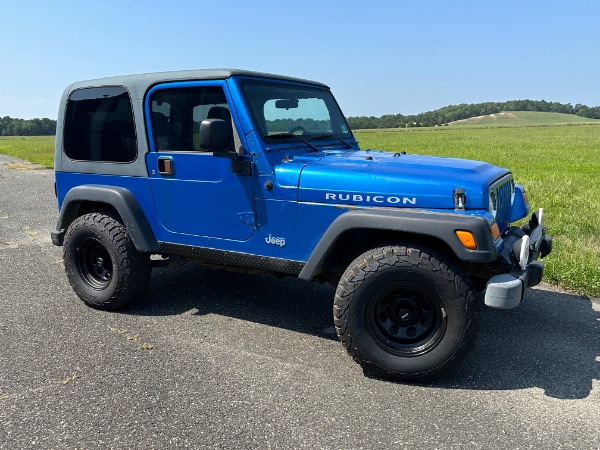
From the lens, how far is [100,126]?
4379 millimetres

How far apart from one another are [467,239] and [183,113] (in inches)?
94.3

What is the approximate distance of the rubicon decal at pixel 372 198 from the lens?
320 centimetres

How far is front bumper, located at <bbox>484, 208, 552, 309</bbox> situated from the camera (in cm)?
298

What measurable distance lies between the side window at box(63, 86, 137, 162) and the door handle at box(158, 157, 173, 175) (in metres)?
0.31

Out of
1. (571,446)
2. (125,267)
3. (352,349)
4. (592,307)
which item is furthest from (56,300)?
(592,307)

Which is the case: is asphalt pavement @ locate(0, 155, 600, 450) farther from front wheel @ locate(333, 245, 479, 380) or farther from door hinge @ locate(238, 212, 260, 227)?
door hinge @ locate(238, 212, 260, 227)

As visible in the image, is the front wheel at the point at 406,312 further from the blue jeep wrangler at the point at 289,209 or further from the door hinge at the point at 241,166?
the door hinge at the point at 241,166

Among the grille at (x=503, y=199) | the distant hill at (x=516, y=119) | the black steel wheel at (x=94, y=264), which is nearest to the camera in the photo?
the grille at (x=503, y=199)

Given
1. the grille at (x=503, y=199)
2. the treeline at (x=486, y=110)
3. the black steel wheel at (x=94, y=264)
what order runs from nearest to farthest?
1. the grille at (x=503, y=199)
2. the black steel wheel at (x=94, y=264)
3. the treeline at (x=486, y=110)

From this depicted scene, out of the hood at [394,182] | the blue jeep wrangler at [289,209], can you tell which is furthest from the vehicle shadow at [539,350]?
the hood at [394,182]

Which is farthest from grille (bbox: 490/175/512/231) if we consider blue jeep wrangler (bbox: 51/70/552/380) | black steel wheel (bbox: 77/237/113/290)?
black steel wheel (bbox: 77/237/113/290)

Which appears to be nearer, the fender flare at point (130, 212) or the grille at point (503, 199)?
the grille at point (503, 199)

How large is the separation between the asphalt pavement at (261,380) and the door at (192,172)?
35.0 inches

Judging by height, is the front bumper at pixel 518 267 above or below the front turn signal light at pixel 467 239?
below
